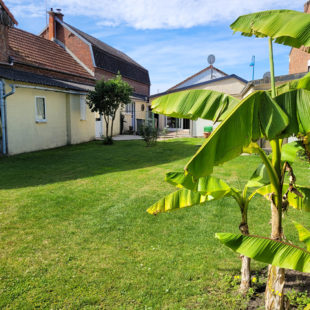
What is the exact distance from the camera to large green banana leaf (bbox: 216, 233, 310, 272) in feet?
7.04

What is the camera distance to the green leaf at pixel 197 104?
2.92m

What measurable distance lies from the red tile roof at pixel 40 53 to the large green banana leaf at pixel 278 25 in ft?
52.2

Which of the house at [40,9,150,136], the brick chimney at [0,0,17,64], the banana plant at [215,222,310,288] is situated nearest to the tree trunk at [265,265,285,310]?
the banana plant at [215,222,310,288]

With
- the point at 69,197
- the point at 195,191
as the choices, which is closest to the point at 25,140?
the point at 69,197

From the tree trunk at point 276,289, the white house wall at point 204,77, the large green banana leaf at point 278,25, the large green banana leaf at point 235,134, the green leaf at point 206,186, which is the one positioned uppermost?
the white house wall at point 204,77

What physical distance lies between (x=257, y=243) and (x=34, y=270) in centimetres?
307

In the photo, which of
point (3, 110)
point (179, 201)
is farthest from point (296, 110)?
point (3, 110)

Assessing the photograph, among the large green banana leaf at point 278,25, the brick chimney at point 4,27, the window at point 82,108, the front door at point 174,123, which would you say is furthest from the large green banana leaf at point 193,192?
the front door at point 174,123

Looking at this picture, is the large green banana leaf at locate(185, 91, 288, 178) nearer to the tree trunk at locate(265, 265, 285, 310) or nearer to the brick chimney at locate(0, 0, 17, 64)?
the tree trunk at locate(265, 265, 285, 310)

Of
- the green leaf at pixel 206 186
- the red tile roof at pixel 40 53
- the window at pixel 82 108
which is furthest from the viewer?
the window at pixel 82 108

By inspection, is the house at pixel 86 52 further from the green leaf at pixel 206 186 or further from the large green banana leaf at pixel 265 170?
the large green banana leaf at pixel 265 170

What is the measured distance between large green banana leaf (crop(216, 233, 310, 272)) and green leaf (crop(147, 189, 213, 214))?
1.19 meters

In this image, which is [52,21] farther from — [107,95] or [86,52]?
[107,95]

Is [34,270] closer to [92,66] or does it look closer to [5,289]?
[5,289]
